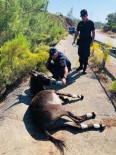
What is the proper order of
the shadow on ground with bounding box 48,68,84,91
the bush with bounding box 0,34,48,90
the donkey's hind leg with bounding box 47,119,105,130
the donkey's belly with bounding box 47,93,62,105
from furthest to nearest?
1. the bush with bounding box 0,34,48,90
2. the shadow on ground with bounding box 48,68,84,91
3. the donkey's belly with bounding box 47,93,62,105
4. the donkey's hind leg with bounding box 47,119,105,130

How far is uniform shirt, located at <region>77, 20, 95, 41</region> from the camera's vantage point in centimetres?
1064

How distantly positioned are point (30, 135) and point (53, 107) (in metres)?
0.78

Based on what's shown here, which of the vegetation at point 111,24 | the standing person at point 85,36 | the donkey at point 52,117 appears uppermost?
the standing person at point 85,36

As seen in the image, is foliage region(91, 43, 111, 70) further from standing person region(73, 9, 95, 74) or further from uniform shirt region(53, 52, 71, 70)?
uniform shirt region(53, 52, 71, 70)

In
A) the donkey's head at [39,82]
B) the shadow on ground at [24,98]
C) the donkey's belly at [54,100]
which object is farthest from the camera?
the donkey's head at [39,82]

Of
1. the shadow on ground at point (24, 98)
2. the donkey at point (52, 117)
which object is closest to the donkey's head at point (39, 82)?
the shadow on ground at point (24, 98)

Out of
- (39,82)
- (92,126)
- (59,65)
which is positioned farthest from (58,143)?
(59,65)

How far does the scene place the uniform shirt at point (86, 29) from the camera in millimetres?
10641

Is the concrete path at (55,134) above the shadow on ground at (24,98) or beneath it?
above

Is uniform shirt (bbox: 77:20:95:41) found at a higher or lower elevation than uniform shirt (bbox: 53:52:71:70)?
higher

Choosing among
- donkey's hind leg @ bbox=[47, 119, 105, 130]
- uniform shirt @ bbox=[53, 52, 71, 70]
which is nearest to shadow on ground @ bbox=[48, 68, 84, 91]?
uniform shirt @ bbox=[53, 52, 71, 70]

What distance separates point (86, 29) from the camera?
10.7 m

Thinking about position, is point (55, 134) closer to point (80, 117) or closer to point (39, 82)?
point (80, 117)

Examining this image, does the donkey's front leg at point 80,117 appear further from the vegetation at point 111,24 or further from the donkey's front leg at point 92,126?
the vegetation at point 111,24
